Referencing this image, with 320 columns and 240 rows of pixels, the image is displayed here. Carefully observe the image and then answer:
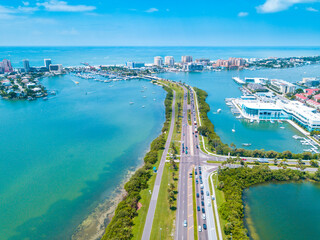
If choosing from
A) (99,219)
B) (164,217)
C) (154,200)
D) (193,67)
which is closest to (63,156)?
(99,219)

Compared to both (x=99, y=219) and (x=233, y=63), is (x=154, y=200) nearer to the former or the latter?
(x=99, y=219)

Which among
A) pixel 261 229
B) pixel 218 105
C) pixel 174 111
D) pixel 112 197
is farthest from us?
pixel 218 105

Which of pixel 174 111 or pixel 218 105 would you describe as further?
pixel 218 105

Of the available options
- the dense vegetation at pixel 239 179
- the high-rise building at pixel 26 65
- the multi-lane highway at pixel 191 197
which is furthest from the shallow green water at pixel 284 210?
the high-rise building at pixel 26 65

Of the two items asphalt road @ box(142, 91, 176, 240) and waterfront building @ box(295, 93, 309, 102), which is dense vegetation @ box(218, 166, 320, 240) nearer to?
asphalt road @ box(142, 91, 176, 240)

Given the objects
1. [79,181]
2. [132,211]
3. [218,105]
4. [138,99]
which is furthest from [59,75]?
[132,211]

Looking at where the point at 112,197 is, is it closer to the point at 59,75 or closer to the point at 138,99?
the point at 138,99

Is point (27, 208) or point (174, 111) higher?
point (174, 111)
